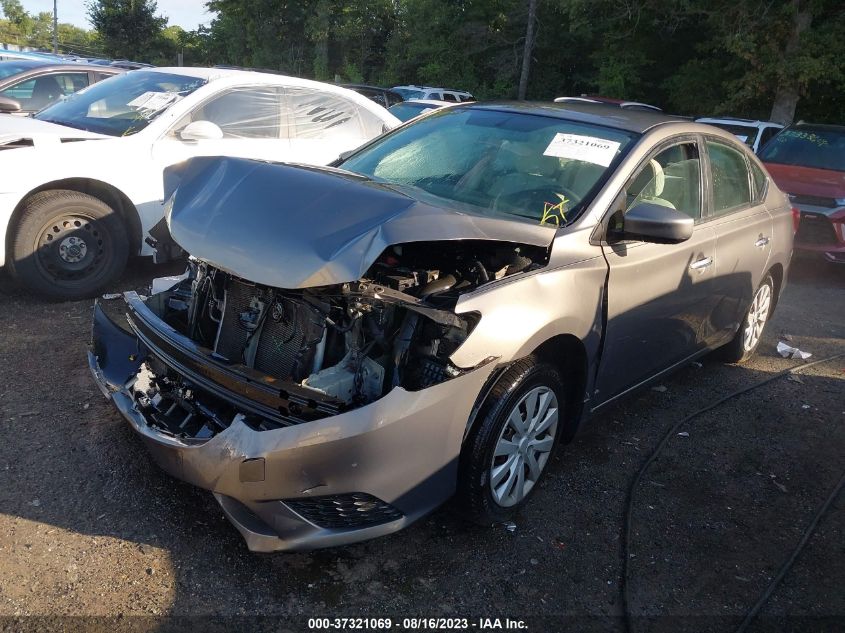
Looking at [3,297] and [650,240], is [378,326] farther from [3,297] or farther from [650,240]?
[3,297]

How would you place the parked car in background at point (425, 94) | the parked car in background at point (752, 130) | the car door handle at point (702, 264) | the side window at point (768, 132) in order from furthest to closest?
the parked car in background at point (425, 94)
the side window at point (768, 132)
the parked car in background at point (752, 130)
the car door handle at point (702, 264)

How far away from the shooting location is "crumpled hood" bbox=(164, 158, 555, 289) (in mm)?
2660

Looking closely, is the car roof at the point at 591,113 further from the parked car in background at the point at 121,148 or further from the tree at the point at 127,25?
the tree at the point at 127,25

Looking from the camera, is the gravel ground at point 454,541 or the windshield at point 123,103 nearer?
the gravel ground at point 454,541

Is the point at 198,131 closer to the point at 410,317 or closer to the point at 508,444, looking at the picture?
the point at 410,317

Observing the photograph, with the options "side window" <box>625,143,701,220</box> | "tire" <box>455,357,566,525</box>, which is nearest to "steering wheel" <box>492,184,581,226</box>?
"side window" <box>625,143,701,220</box>

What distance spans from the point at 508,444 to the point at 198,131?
406cm

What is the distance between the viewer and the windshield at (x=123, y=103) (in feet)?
19.5

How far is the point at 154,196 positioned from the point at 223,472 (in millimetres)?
3714

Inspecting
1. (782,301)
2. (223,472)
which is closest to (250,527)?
(223,472)

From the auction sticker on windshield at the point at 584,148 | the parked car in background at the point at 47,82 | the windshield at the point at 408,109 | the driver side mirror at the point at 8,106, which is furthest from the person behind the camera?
the windshield at the point at 408,109

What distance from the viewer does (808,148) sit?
9.78 meters

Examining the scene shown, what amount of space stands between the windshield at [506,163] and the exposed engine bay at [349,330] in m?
0.36

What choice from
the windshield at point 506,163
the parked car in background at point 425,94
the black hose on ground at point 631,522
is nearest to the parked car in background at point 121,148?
the windshield at point 506,163
